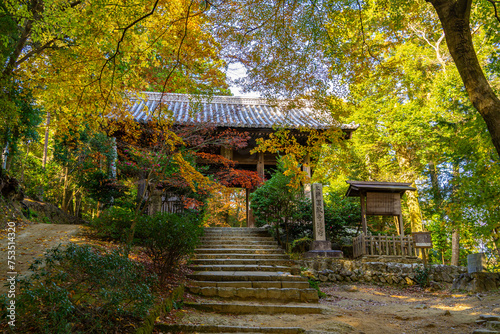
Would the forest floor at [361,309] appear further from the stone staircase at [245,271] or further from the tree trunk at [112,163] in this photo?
the tree trunk at [112,163]

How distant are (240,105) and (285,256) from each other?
8.29 m

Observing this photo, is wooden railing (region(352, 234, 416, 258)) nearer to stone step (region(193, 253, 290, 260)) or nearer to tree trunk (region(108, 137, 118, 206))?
stone step (region(193, 253, 290, 260))

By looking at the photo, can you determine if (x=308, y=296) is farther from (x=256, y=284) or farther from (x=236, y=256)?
(x=236, y=256)

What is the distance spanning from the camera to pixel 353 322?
555 cm

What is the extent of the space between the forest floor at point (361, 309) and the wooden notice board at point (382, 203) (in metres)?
2.86

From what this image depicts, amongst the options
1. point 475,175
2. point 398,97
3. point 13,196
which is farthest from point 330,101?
point 398,97

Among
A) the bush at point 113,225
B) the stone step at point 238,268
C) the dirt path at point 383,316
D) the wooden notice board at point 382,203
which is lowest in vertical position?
the dirt path at point 383,316

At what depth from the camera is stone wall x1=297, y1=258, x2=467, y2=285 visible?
32.4ft

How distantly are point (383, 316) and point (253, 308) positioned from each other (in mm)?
2617

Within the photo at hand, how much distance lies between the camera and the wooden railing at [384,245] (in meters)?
10.4

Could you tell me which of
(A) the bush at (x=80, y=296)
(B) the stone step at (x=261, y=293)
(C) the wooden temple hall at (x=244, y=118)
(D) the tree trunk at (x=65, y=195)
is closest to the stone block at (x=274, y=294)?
(B) the stone step at (x=261, y=293)

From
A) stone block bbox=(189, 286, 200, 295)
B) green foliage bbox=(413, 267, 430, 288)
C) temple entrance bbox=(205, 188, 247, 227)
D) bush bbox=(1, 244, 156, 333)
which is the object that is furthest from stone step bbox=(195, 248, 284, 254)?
temple entrance bbox=(205, 188, 247, 227)

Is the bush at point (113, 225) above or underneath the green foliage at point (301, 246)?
above

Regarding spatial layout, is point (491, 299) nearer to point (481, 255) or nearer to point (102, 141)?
point (481, 255)
